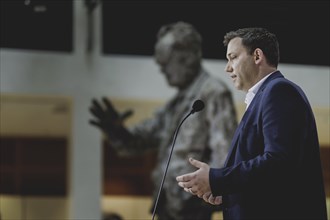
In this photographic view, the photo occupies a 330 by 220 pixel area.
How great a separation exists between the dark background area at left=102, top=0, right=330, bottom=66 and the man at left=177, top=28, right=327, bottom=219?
293cm

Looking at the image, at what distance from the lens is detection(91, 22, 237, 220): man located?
862 centimetres

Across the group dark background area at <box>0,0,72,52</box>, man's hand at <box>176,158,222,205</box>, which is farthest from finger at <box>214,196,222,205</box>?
dark background area at <box>0,0,72,52</box>

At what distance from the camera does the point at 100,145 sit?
11258 mm

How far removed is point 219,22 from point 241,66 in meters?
5.80

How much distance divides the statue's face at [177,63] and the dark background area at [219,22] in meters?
0.34

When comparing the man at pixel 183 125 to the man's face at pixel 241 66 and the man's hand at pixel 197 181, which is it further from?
the man's hand at pixel 197 181

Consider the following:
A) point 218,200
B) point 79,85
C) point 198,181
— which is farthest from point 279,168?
point 79,85

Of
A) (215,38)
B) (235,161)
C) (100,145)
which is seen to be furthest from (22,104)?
(235,161)

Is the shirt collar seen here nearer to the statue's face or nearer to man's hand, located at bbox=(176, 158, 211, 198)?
man's hand, located at bbox=(176, 158, 211, 198)

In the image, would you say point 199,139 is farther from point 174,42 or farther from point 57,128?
point 57,128

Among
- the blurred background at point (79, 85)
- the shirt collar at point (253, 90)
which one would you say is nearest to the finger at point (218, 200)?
the shirt collar at point (253, 90)

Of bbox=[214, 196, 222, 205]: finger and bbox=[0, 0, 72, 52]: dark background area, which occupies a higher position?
bbox=[0, 0, 72, 52]: dark background area

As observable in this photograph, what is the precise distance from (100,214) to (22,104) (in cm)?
159

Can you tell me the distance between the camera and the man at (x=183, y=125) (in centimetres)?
862
